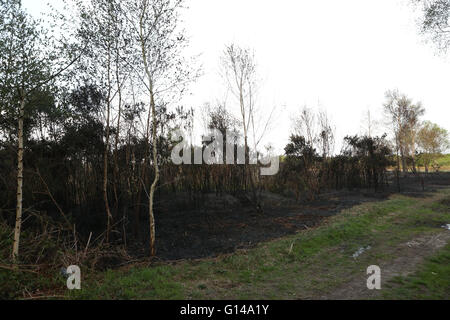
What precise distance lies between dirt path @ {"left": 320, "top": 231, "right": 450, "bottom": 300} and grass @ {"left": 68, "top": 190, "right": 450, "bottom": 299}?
182mm

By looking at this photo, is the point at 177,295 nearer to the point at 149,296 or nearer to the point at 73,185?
the point at 149,296

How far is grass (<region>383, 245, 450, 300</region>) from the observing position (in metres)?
3.73

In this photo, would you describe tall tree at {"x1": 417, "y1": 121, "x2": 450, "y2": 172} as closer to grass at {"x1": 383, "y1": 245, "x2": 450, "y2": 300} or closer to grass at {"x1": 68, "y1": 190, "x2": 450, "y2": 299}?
grass at {"x1": 68, "y1": 190, "x2": 450, "y2": 299}

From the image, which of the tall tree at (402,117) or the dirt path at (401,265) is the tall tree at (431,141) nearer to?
the tall tree at (402,117)

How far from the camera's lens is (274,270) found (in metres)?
5.10

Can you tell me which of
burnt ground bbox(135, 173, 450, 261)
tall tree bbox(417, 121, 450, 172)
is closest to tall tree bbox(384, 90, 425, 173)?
tall tree bbox(417, 121, 450, 172)

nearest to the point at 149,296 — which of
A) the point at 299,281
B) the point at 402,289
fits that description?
the point at 299,281

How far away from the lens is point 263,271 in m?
5.05

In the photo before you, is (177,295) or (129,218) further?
(129,218)

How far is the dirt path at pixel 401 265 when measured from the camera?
385 centimetres

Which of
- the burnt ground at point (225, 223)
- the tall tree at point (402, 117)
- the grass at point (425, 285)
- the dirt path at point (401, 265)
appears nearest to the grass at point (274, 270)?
the grass at point (425, 285)

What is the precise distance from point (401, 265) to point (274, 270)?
2.48m

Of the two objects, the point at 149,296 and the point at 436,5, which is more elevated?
the point at 436,5
